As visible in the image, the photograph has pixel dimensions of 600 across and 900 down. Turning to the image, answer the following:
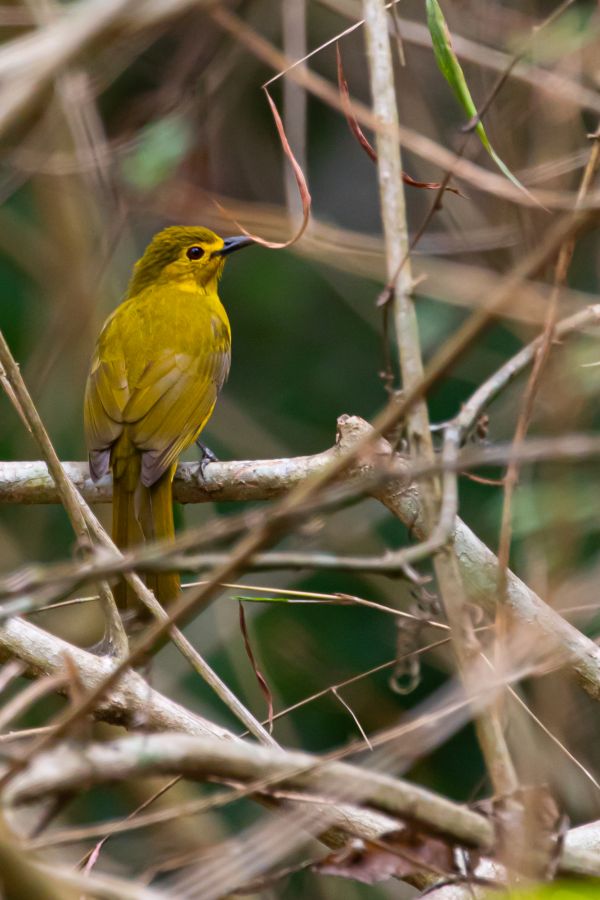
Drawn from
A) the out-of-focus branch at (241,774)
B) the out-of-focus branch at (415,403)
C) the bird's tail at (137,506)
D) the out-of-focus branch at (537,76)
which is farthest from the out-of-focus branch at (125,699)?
the out-of-focus branch at (537,76)

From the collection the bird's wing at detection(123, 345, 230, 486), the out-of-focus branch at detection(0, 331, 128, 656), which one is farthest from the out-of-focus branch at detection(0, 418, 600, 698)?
the out-of-focus branch at detection(0, 331, 128, 656)

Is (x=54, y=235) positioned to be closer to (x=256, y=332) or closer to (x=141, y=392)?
(x=141, y=392)

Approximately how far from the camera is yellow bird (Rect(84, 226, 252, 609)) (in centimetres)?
421

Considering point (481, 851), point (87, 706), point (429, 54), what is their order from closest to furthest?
point (87, 706) → point (481, 851) → point (429, 54)

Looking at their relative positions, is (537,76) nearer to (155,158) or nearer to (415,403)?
(155,158)

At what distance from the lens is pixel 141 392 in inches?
185

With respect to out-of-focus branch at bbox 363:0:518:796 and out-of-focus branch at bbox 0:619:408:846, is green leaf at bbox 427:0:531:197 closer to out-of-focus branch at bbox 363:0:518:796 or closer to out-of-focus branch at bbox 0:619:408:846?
out-of-focus branch at bbox 363:0:518:796

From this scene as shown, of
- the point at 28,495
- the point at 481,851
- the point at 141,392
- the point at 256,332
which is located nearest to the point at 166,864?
the point at 481,851

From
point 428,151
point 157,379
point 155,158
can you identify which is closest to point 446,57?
point 428,151

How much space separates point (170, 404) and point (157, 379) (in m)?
0.18

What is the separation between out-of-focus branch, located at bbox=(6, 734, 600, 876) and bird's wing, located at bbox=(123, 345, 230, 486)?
8.85ft

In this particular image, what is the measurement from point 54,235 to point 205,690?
10.1 feet

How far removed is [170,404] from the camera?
4688mm

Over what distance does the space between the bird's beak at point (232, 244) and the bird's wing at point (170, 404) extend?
518 millimetres
